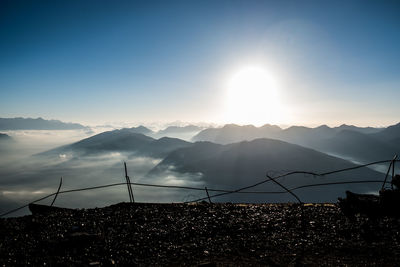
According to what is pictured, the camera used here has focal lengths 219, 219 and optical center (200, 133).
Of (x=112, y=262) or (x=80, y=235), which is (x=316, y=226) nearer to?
(x=112, y=262)

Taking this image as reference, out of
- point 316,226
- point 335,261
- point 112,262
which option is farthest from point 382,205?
point 112,262

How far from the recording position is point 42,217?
400 inches

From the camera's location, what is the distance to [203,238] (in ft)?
26.8

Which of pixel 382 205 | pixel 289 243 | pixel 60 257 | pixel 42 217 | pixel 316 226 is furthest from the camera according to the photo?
pixel 42 217

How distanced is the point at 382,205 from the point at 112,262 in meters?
10.8

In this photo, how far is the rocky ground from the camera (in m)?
6.64

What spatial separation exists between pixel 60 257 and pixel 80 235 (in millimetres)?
1008

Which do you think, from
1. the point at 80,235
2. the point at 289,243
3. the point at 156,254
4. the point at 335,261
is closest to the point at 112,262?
the point at 156,254

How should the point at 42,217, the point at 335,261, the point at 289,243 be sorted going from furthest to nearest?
the point at 42,217 < the point at 289,243 < the point at 335,261

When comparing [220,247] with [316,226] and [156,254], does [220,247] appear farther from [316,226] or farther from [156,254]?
[316,226]

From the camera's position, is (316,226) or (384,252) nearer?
(384,252)

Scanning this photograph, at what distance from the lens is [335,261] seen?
6285 millimetres

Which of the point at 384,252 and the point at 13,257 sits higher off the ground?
the point at 384,252

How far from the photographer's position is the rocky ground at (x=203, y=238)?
664cm
